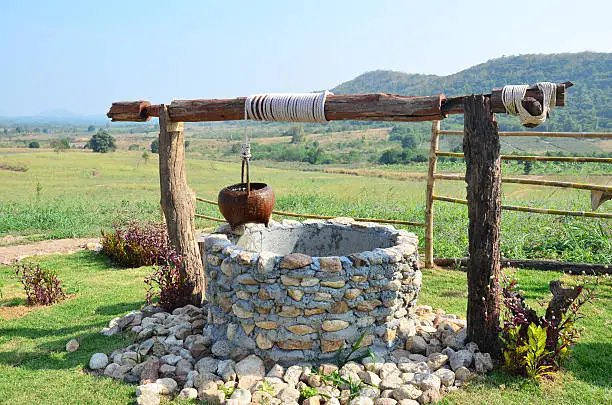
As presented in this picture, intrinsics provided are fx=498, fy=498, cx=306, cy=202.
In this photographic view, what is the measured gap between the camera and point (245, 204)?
4.52m

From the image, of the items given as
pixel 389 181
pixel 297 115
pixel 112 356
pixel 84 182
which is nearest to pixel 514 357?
pixel 297 115

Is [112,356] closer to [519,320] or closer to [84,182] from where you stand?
[519,320]

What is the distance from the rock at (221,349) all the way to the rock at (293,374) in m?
0.63

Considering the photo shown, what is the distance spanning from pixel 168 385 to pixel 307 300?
1.27 m

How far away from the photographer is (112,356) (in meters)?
4.46

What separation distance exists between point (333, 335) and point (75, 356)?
241cm

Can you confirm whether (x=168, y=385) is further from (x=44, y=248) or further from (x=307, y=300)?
(x=44, y=248)

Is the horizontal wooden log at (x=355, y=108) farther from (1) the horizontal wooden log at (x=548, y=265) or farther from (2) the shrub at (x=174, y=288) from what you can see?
(1) the horizontal wooden log at (x=548, y=265)

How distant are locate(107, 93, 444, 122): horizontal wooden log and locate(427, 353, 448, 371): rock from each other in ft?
6.45

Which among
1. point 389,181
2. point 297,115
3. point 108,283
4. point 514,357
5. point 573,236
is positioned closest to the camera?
point 514,357

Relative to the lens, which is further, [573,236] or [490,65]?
[490,65]

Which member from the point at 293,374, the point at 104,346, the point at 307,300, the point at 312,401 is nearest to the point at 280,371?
the point at 293,374

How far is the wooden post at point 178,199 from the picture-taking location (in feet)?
17.1

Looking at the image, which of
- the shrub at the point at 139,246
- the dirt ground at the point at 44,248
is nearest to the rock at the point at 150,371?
the shrub at the point at 139,246
